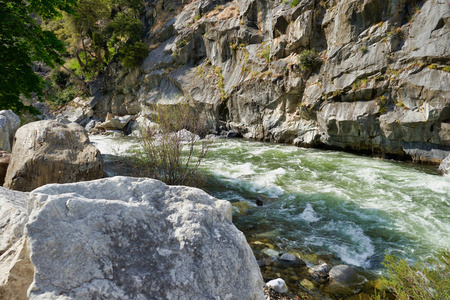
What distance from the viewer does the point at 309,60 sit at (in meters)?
16.9

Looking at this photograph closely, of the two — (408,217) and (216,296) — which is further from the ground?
(216,296)

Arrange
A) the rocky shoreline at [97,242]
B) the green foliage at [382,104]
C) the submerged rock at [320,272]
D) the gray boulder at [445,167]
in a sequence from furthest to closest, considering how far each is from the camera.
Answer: the green foliage at [382,104], the gray boulder at [445,167], the submerged rock at [320,272], the rocky shoreline at [97,242]

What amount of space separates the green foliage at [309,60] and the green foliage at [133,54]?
20.8 metres

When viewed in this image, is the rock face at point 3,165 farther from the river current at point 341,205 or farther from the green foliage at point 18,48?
the river current at point 341,205

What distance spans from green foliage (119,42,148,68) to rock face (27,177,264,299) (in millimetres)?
31770

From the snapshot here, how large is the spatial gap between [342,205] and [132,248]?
7.51 metres

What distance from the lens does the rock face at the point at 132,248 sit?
5.83 ft

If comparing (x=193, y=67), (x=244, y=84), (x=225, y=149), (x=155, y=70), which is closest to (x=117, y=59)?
(x=155, y=70)

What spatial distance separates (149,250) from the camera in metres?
2.03

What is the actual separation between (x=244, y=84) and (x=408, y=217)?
16242mm

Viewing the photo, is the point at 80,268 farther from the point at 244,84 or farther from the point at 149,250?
the point at 244,84

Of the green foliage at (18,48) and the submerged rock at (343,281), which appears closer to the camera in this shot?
the submerged rock at (343,281)

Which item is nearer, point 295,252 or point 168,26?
point 295,252

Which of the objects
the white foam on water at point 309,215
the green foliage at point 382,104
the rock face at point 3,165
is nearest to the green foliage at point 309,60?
the green foliage at point 382,104
